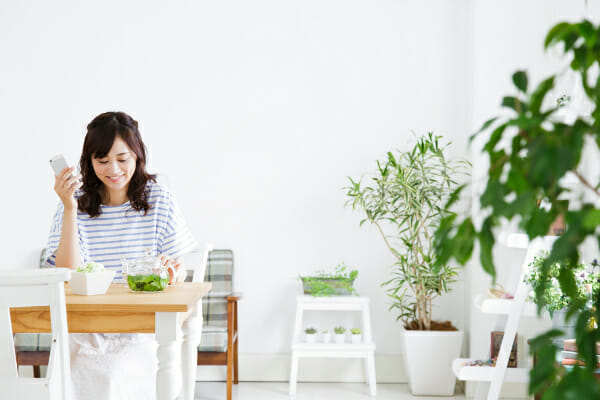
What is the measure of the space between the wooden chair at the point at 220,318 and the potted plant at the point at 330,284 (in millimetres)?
460

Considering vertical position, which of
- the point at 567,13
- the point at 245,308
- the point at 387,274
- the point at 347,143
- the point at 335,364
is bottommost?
the point at 335,364

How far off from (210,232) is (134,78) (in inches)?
44.5

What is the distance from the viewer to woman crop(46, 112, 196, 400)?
2186mm

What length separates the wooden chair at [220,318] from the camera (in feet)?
10.6

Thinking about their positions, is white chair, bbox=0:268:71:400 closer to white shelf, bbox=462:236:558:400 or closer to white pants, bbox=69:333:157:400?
white pants, bbox=69:333:157:400

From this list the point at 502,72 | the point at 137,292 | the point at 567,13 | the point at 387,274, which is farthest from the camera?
the point at 387,274

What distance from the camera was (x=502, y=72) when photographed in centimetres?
352

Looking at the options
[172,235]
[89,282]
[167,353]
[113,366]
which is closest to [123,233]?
[172,235]

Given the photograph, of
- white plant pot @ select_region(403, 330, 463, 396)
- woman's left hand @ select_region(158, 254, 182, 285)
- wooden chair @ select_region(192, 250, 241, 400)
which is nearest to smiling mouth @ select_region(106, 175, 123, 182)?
woman's left hand @ select_region(158, 254, 182, 285)

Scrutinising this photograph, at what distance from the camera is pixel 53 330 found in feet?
5.41

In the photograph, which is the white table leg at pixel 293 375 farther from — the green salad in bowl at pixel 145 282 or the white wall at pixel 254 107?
the green salad in bowl at pixel 145 282

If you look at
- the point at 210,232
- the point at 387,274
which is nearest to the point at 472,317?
the point at 387,274

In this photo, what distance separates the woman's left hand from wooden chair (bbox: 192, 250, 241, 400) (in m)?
0.96

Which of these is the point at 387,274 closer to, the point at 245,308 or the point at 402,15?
the point at 245,308
